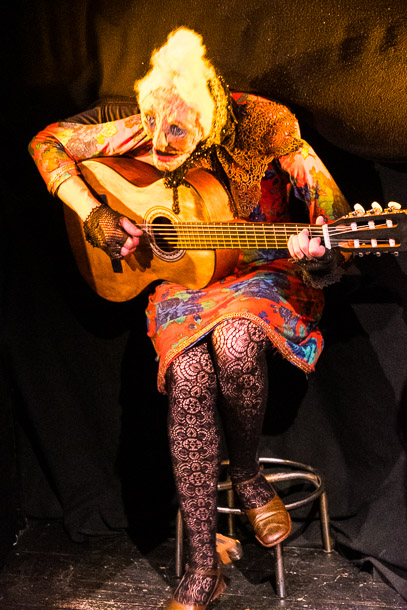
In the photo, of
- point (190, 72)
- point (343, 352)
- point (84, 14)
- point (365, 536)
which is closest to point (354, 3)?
point (190, 72)

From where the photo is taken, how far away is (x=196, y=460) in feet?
6.20

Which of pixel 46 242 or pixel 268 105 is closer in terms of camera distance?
pixel 268 105

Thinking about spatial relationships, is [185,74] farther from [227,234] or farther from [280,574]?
[280,574]

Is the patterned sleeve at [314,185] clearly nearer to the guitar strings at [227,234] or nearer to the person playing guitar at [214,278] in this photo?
the person playing guitar at [214,278]

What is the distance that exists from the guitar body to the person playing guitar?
0.02m

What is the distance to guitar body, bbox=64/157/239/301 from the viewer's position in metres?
2.02

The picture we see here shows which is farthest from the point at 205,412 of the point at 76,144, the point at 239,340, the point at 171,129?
the point at 76,144

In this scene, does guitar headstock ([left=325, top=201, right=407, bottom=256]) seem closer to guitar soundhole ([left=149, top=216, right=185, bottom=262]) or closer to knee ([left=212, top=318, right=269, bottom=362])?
knee ([left=212, top=318, right=269, bottom=362])

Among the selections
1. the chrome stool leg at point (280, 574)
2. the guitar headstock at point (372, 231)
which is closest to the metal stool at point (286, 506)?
the chrome stool leg at point (280, 574)

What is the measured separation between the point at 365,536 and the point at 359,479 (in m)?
0.21

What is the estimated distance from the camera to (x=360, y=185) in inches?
88.5

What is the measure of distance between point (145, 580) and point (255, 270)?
1078 millimetres

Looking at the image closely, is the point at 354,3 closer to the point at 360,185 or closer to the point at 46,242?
the point at 360,185

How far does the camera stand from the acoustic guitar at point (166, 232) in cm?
194
